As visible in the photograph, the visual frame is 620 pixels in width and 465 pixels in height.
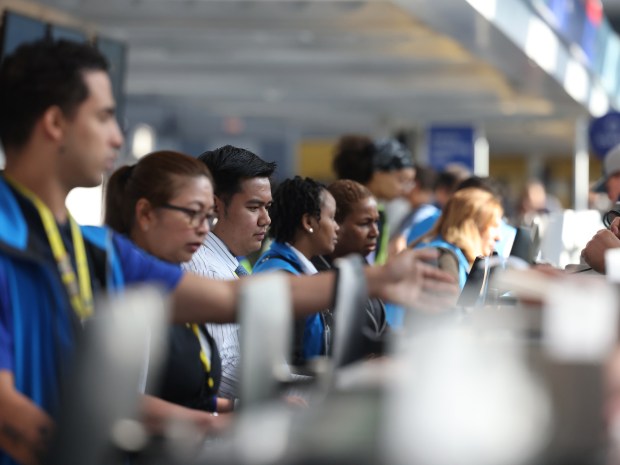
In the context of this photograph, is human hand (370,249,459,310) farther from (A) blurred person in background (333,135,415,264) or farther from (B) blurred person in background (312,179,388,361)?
(A) blurred person in background (333,135,415,264)

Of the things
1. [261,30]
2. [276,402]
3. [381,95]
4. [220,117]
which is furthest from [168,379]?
[220,117]

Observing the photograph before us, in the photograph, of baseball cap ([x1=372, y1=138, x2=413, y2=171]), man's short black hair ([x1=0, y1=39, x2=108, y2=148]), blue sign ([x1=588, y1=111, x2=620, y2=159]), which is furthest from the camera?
blue sign ([x1=588, y1=111, x2=620, y2=159])

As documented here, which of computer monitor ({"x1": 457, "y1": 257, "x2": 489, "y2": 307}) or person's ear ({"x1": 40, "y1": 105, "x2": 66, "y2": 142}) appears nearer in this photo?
person's ear ({"x1": 40, "y1": 105, "x2": 66, "y2": 142})

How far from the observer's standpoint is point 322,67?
63.5 feet

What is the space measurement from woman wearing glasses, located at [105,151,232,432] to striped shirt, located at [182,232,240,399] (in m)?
0.27

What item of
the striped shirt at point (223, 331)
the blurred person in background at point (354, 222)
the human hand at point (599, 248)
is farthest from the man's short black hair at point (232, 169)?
the human hand at point (599, 248)

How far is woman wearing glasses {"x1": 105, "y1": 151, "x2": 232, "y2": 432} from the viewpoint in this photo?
3088 mm

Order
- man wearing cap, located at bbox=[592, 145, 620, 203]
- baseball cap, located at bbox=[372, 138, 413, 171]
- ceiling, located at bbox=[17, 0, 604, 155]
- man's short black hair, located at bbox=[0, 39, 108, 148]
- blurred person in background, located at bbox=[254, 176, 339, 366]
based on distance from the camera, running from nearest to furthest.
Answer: man's short black hair, located at bbox=[0, 39, 108, 148] → blurred person in background, located at bbox=[254, 176, 339, 366] → man wearing cap, located at bbox=[592, 145, 620, 203] → baseball cap, located at bbox=[372, 138, 413, 171] → ceiling, located at bbox=[17, 0, 604, 155]

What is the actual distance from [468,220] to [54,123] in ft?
14.0

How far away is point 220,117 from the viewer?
92.5ft

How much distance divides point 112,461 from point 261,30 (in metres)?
13.9

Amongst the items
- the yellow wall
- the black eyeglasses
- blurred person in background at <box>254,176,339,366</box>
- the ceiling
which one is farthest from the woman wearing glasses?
the yellow wall

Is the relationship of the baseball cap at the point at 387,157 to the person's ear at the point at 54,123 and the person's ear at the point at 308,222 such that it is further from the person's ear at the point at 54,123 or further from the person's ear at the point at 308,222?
the person's ear at the point at 54,123

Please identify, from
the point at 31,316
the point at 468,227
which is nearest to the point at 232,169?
the point at 31,316
